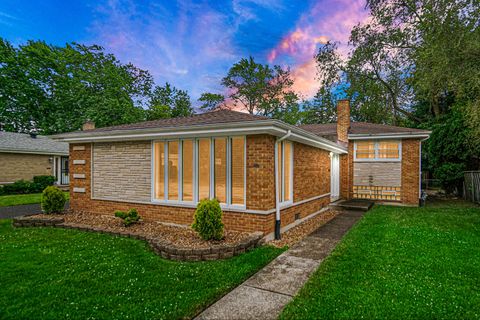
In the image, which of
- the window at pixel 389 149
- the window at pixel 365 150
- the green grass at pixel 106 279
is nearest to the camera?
the green grass at pixel 106 279

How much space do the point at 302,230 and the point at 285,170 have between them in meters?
1.84

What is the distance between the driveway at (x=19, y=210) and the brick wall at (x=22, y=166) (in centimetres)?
667

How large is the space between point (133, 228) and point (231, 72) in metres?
31.1

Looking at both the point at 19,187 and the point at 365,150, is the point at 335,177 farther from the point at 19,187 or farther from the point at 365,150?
the point at 19,187

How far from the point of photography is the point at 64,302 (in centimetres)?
326

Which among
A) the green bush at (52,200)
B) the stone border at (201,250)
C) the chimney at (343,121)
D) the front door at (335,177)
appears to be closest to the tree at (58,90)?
the green bush at (52,200)

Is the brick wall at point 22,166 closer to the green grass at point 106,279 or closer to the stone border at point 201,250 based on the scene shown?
the green grass at point 106,279

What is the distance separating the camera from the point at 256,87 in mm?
33812

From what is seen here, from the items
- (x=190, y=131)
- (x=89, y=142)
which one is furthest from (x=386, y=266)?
(x=89, y=142)

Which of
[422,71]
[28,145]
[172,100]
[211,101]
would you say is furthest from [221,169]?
[172,100]

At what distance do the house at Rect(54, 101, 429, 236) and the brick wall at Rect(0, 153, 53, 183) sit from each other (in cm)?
1071

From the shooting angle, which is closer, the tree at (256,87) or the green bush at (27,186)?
the green bush at (27,186)

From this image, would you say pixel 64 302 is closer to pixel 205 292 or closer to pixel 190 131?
pixel 205 292

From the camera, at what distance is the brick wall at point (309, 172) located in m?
7.71
